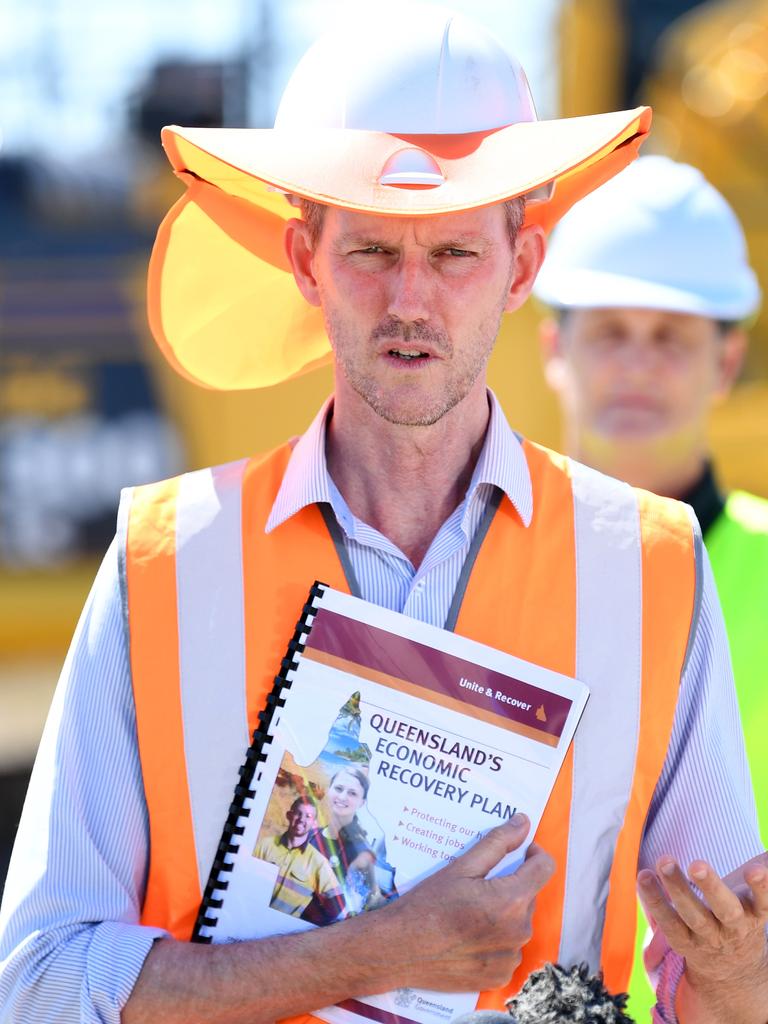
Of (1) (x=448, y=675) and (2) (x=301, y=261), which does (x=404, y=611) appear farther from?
(2) (x=301, y=261)

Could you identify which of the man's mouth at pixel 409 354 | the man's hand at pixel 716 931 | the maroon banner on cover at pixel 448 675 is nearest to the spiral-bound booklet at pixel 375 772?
the maroon banner on cover at pixel 448 675

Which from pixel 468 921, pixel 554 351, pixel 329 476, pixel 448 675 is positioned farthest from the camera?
pixel 554 351

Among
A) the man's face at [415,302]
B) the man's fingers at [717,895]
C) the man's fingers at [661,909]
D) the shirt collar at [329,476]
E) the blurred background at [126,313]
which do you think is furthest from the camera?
the blurred background at [126,313]

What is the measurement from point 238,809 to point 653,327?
1875mm

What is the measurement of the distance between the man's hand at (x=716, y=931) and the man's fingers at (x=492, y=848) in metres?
0.19

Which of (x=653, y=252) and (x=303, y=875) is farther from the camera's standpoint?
(x=653, y=252)

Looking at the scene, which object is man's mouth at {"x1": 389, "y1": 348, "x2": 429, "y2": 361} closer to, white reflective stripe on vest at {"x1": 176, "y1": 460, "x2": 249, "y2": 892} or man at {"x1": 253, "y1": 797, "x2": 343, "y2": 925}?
white reflective stripe on vest at {"x1": 176, "y1": 460, "x2": 249, "y2": 892}

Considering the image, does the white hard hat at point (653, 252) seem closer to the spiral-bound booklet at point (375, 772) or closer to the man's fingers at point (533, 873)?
the spiral-bound booklet at point (375, 772)

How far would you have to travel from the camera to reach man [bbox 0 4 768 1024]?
2.11m

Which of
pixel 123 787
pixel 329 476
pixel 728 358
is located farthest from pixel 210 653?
pixel 728 358

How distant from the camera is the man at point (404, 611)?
2.11 metres

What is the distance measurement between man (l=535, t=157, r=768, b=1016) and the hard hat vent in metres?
1.48

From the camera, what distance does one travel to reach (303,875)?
7.13ft

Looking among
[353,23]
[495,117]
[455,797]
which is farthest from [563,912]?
[353,23]
